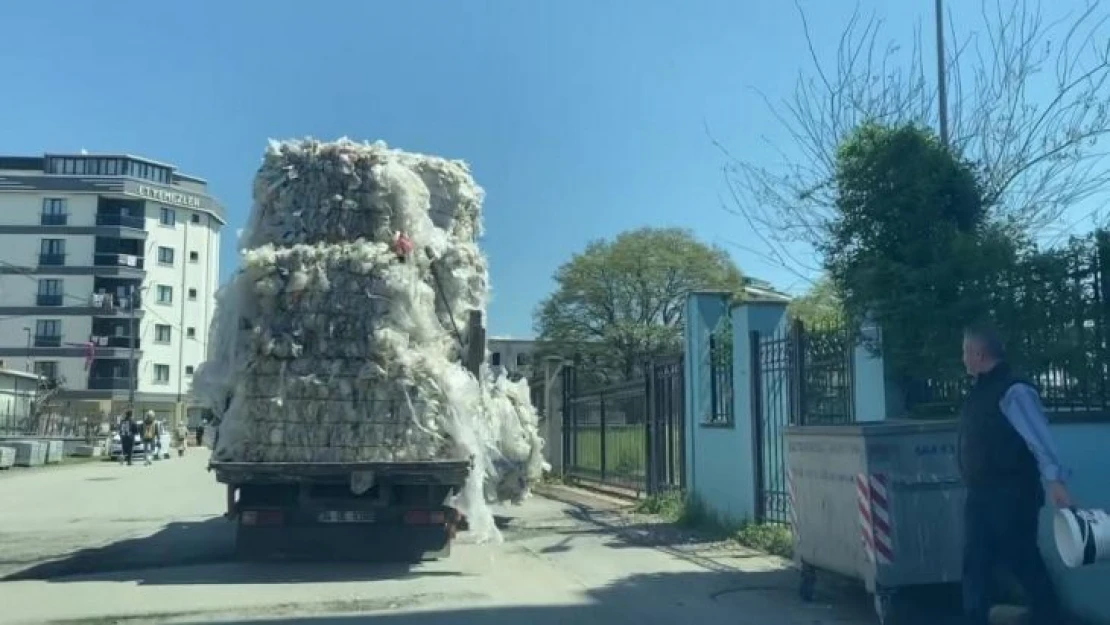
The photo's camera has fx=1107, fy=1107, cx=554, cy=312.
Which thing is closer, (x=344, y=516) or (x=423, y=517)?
(x=344, y=516)

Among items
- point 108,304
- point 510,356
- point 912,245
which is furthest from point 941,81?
point 108,304

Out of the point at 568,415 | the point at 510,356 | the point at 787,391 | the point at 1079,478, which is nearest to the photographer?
the point at 1079,478

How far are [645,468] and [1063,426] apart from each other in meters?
10.9

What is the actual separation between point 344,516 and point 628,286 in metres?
51.9

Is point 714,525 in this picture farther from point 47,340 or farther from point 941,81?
point 47,340

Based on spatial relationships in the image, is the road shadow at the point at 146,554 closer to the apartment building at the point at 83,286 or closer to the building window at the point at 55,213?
the apartment building at the point at 83,286

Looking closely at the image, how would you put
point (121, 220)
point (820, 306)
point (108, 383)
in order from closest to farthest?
point (820, 306) → point (108, 383) → point (121, 220)

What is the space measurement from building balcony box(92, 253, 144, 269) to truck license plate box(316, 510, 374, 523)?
7719 cm

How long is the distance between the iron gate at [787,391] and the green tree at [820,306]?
9.8 inches

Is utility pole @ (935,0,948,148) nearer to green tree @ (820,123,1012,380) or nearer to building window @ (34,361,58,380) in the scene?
green tree @ (820,123,1012,380)

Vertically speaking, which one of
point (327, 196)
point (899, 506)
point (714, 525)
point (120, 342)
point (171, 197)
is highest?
point (171, 197)

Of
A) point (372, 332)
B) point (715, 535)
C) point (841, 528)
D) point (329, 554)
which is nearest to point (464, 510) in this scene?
point (329, 554)

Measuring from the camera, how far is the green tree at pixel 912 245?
8.85 m

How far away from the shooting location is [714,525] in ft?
46.7
